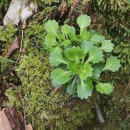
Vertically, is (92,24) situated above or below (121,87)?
above

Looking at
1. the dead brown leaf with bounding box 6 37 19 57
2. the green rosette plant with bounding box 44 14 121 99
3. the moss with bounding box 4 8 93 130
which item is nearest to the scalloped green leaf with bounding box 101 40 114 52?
the green rosette plant with bounding box 44 14 121 99

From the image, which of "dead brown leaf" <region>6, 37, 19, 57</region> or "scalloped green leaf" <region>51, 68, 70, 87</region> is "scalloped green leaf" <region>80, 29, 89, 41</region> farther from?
"dead brown leaf" <region>6, 37, 19, 57</region>

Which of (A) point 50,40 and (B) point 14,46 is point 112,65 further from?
(B) point 14,46

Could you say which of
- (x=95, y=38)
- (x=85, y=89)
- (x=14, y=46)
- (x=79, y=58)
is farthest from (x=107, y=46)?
(x=14, y=46)

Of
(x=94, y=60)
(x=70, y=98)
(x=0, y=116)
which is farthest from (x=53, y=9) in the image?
(x=0, y=116)

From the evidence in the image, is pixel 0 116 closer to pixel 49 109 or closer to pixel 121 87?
pixel 49 109

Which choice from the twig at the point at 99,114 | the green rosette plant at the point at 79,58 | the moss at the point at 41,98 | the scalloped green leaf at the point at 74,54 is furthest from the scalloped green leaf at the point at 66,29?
the twig at the point at 99,114
